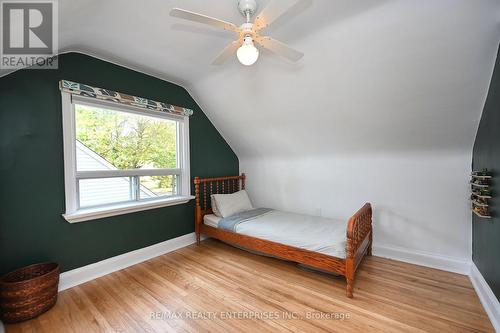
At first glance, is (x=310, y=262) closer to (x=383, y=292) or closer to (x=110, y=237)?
(x=383, y=292)

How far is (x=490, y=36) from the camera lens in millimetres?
1573

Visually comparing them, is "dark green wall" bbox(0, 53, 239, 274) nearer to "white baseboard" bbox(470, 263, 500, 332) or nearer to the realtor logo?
the realtor logo

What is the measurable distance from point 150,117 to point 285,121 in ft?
6.22

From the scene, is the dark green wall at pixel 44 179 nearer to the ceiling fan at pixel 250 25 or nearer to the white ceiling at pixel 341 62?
the white ceiling at pixel 341 62

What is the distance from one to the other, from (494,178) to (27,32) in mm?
3667

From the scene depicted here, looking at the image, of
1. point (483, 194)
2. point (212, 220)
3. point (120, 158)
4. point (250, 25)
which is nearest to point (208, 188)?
point (212, 220)

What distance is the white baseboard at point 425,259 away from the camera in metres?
2.39

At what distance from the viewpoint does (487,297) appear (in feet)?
5.79

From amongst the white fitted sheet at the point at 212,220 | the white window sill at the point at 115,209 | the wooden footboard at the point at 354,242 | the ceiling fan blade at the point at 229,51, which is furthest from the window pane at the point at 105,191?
the wooden footboard at the point at 354,242

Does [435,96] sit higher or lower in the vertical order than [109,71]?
lower

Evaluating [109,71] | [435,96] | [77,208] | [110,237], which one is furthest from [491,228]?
[109,71]

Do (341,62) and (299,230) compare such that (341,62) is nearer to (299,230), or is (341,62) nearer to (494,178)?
(494,178)

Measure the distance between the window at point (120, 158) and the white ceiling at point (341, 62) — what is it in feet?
2.05

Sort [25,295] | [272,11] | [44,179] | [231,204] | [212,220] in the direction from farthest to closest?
[231,204], [212,220], [44,179], [25,295], [272,11]
